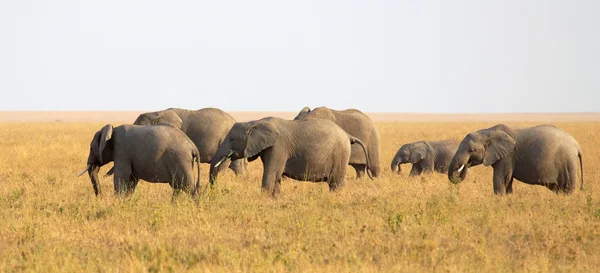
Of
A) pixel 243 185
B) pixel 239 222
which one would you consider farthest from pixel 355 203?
pixel 243 185

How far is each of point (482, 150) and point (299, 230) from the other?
18.4 ft

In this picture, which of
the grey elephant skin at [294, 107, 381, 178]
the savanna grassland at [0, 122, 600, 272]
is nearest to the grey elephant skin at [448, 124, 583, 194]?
the savanna grassland at [0, 122, 600, 272]

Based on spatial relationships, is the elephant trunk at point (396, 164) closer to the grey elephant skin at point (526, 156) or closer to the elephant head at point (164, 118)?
the elephant head at point (164, 118)

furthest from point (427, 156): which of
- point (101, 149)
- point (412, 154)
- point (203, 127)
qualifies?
point (101, 149)

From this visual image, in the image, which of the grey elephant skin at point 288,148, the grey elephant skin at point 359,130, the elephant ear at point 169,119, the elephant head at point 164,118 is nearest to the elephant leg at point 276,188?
the grey elephant skin at point 288,148

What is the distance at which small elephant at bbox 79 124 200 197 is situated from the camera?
14.6 m

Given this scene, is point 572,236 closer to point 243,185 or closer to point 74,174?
point 243,185

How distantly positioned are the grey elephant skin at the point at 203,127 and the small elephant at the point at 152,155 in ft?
22.4

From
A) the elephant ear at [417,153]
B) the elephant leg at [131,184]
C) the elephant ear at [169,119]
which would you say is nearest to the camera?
the elephant leg at [131,184]

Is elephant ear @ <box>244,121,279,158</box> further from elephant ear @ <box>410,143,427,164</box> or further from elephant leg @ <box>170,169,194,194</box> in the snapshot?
elephant ear @ <box>410,143,427,164</box>

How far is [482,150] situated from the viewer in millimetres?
16375

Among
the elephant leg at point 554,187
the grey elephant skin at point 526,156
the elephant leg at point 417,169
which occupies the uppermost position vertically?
the grey elephant skin at point 526,156

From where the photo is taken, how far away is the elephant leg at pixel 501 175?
637 inches

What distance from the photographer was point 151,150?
47.9 ft
